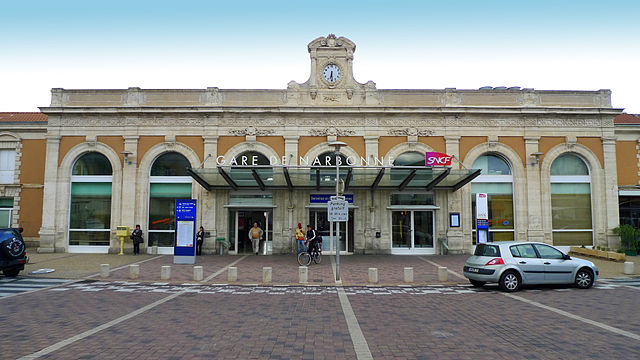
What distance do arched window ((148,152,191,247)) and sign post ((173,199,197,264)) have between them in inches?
177

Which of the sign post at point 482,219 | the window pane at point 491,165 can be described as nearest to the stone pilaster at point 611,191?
the window pane at point 491,165

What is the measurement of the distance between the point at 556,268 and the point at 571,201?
40.1 ft

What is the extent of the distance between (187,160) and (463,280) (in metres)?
15.4

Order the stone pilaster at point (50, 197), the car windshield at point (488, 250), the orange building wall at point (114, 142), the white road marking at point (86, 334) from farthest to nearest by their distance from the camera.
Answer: the orange building wall at point (114, 142)
the stone pilaster at point (50, 197)
the car windshield at point (488, 250)
the white road marking at point (86, 334)

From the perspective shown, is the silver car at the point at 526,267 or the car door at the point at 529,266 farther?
the car door at the point at 529,266

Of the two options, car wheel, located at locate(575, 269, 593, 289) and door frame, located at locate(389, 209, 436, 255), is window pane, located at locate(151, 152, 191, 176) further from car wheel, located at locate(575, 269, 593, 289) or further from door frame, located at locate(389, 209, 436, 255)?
car wheel, located at locate(575, 269, 593, 289)

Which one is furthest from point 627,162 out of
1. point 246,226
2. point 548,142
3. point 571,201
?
point 246,226

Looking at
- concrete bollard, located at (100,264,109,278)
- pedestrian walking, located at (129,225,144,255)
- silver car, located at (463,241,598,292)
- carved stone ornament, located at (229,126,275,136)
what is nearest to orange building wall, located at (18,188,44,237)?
pedestrian walking, located at (129,225,144,255)

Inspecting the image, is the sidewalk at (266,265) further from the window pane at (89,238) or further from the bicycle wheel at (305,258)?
the window pane at (89,238)

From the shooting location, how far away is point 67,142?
21.7m

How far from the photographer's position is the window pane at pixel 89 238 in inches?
838

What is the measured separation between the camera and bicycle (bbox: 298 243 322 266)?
1630 cm

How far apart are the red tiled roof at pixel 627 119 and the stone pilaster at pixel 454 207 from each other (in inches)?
413

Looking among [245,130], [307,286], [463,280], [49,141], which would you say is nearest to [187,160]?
[245,130]
